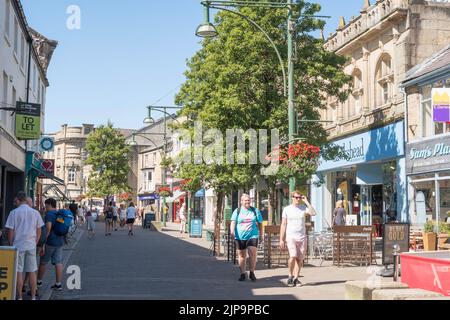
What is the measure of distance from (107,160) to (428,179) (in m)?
49.6

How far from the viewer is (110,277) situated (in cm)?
1263

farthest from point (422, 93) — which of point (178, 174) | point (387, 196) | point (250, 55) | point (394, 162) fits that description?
point (178, 174)

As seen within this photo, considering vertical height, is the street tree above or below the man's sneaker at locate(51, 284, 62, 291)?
above

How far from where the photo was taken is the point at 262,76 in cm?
1944

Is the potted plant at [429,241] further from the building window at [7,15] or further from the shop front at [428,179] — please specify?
the building window at [7,15]

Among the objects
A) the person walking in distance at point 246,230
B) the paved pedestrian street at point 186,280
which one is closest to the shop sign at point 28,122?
the paved pedestrian street at point 186,280

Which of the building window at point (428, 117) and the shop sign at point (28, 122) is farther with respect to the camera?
the shop sign at point (28, 122)

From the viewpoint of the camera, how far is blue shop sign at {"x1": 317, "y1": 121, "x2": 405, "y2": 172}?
23031 millimetres

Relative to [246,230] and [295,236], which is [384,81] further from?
[295,236]

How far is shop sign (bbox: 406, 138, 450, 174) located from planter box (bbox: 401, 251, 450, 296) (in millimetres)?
13022

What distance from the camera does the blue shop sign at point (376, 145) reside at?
23.0 metres

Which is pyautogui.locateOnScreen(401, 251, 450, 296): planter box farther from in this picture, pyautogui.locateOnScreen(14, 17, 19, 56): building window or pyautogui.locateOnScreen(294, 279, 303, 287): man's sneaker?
pyautogui.locateOnScreen(14, 17, 19, 56): building window

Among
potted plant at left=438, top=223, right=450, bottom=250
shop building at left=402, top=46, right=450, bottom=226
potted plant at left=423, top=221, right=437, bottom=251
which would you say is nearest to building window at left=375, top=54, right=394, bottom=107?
shop building at left=402, top=46, right=450, bottom=226

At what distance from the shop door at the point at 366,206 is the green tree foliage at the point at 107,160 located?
42.1 meters
